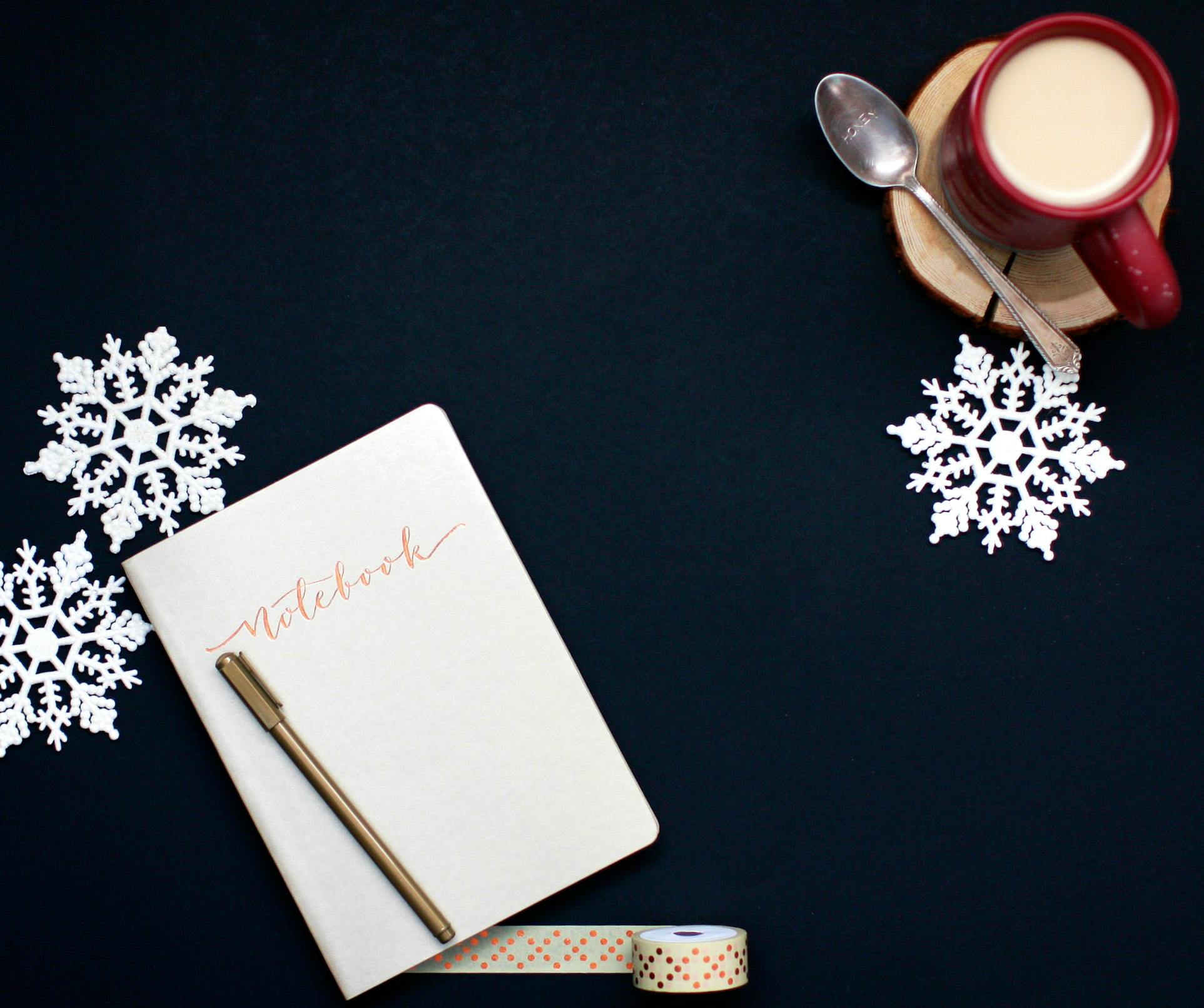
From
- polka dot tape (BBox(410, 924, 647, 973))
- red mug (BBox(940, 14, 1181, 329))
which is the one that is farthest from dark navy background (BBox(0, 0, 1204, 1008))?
red mug (BBox(940, 14, 1181, 329))

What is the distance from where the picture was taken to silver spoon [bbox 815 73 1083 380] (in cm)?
72

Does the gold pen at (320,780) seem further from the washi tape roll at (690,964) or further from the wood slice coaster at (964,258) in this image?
the wood slice coaster at (964,258)

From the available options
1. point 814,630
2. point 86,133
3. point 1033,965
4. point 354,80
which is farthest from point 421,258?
point 1033,965

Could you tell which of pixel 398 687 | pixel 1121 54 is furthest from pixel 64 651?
pixel 1121 54

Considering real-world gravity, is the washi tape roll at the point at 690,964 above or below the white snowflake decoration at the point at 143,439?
below

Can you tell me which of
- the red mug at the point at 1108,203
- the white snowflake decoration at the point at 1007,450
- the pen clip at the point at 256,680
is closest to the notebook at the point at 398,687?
the pen clip at the point at 256,680

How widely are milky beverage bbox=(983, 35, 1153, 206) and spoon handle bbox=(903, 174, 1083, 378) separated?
0.08 m

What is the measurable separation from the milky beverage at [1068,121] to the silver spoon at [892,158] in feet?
0.26

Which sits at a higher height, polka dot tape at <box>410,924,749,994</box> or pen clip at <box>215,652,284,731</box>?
pen clip at <box>215,652,284,731</box>

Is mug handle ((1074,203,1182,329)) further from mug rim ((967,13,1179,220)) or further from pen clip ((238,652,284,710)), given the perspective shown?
pen clip ((238,652,284,710))

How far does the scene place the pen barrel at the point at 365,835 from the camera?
74 centimetres

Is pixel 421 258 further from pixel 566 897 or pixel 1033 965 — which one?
pixel 1033 965

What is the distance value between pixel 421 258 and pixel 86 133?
0.31m

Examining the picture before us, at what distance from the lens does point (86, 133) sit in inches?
31.8
